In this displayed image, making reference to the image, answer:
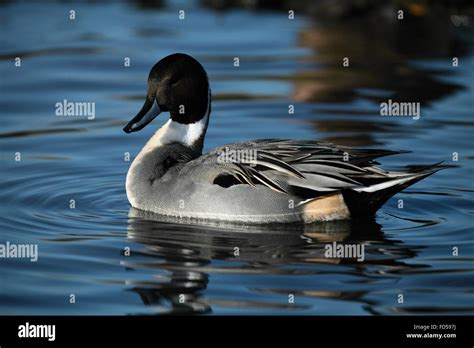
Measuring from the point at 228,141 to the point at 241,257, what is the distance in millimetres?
4035

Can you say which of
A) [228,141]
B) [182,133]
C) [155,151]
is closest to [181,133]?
[182,133]

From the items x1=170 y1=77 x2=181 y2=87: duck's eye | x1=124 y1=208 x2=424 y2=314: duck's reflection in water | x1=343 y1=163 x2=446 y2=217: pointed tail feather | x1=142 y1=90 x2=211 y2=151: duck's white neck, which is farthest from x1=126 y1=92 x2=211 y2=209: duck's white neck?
x1=343 y1=163 x2=446 y2=217: pointed tail feather

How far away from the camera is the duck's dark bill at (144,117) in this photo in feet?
30.2

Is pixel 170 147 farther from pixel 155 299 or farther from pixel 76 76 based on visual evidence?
pixel 76 76

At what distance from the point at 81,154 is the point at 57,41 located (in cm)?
568

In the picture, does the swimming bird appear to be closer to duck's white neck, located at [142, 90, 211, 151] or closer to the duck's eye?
duck's white neck, located at [142, 90, 211, 151]

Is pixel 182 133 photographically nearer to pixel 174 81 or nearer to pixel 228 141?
pixel 174 81

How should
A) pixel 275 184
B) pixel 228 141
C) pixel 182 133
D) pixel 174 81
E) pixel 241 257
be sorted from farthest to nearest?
pixel 228 141, pixel 182 133, pixel 174 81, pixel 275 184, pixel 241 257

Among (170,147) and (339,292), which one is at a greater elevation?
(170,147)

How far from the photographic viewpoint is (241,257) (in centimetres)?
787

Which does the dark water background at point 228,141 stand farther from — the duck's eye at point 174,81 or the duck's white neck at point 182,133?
the duck's eye at point 174,81

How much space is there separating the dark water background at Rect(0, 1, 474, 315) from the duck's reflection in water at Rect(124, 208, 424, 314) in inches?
0.7
